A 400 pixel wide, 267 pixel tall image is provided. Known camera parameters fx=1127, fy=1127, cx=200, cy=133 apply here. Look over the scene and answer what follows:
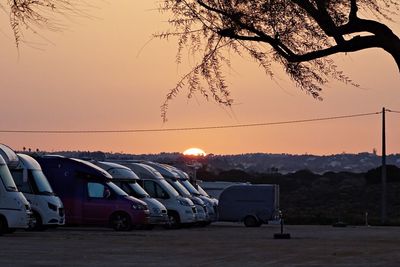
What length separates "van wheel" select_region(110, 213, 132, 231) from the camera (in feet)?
123

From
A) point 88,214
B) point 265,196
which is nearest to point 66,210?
point 88,214

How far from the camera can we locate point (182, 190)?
147ft

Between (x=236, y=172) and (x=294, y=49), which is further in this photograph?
(x=236, y=172)

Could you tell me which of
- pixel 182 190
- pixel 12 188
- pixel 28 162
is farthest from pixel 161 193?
pixel 12 188

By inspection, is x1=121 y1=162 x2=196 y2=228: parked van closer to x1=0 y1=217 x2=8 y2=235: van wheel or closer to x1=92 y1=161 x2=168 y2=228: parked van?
x1=92 y1=161 x2=168 y2=228: parked van

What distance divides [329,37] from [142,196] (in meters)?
19.2

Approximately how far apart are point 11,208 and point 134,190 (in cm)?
983

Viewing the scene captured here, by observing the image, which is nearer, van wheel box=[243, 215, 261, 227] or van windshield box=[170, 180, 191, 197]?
van windshield box=[170, 180, 191, 197]

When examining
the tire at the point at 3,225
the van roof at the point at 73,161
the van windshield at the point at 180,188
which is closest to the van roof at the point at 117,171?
the van roof at the point at 73,161

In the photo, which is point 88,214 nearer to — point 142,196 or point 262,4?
point 142,196

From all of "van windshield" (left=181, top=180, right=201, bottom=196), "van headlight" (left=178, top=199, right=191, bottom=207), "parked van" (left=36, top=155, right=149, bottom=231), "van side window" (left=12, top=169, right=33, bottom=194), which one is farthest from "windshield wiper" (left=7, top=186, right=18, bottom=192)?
"van windshield" (left=181, top=180, right=201, bottom=196)

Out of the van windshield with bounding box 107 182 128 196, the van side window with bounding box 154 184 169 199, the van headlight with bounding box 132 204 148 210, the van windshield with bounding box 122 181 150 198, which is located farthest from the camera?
the van side window with bounding box 154 184 169 199

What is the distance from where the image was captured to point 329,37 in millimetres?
22219

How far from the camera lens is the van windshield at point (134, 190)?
132ft
